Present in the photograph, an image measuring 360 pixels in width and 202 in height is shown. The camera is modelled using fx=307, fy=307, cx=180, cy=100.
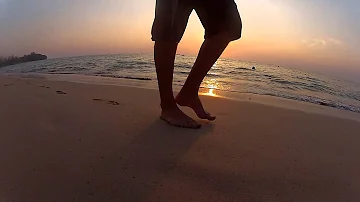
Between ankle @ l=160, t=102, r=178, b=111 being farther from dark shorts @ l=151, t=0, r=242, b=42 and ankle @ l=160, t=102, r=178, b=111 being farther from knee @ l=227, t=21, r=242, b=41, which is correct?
knee @ l=227, t=21, r=242, b=41

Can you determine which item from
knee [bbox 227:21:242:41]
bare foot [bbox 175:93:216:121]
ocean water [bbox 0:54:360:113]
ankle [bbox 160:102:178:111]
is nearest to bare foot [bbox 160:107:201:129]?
ankle [bbox 160:102:178:111]

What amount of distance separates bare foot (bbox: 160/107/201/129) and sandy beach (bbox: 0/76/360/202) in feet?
0.24

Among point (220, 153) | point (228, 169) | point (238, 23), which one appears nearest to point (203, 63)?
point (238, 23)

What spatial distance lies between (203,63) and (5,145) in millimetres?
1428

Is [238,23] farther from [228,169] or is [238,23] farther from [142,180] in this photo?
[142,180]

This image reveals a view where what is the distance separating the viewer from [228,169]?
1.52 metres

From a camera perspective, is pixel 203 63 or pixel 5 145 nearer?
pixel 5 145

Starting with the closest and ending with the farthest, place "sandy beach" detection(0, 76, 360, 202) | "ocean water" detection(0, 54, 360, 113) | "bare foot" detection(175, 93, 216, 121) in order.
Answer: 1. "sandy beach" detection(0, 76, 360, 202)
2. "bare foot" detection(175, 93, 216, 121)
3. "ocean water" detection(0, 54, 360, 113)

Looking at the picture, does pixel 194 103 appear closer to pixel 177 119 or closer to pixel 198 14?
pixel 177 119

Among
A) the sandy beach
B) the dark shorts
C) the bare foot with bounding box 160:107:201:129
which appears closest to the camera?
the sandy beach

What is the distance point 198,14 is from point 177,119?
83cm

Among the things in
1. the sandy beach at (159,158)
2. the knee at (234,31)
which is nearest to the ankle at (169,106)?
the sandy beach at (159,158)

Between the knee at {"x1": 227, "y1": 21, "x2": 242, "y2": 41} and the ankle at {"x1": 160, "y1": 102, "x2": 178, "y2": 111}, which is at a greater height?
the knee at {"x1": 227, "y1": 21, "x2": 242, "y2": 41}

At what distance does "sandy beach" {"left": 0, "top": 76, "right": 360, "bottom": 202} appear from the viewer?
128 centimetres
